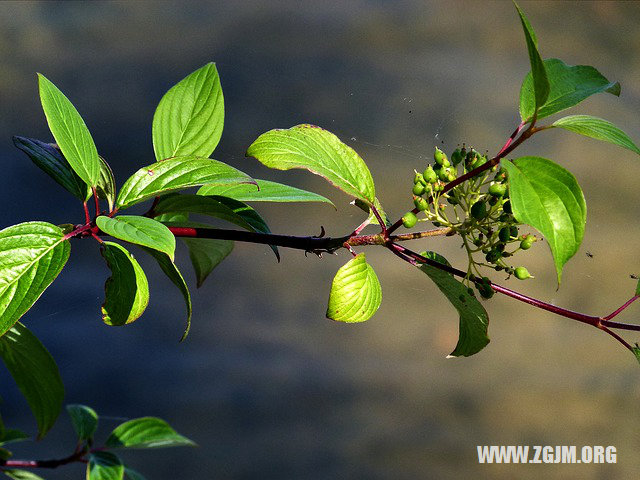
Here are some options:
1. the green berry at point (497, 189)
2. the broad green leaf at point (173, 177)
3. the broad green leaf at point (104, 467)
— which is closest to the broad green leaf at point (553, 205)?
the green berry at point (497, 189)

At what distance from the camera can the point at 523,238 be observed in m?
0.42

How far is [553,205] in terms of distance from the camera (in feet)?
1.06

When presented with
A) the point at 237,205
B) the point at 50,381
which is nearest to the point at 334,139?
the point at 237,205

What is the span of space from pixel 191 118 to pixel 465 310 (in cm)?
24

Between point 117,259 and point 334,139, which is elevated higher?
point 334,139

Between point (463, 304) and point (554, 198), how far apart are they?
4.8 inches

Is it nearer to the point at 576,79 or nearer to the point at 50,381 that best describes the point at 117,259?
the point at 50,381

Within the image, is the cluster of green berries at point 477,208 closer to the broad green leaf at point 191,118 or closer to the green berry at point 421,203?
the green berry at point 421,203

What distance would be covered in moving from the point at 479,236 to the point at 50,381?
12.0 inches

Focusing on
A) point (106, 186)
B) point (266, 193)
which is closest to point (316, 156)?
point (266, 193)

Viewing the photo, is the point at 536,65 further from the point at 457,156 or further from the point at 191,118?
the point at 191,118

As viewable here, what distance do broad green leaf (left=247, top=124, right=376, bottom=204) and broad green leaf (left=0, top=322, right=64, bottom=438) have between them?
0.20 metres

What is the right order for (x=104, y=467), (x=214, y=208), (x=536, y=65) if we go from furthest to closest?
(x=104, y=467), (x=214, y=208), (x=536, y=65)

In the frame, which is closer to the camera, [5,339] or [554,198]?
[554,198]
